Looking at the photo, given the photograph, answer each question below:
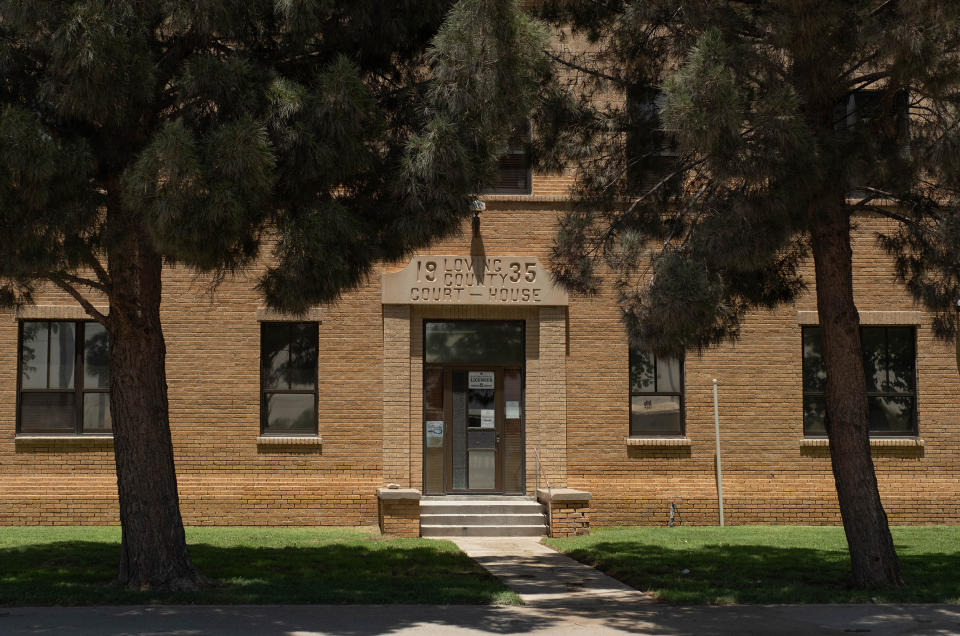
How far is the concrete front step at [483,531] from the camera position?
57.1 ft

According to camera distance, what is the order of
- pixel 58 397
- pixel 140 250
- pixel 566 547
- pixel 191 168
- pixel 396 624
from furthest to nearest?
pixel 58 397
pixel 566 547
pixel 140 250
pixel 396 624
pixel 191 168

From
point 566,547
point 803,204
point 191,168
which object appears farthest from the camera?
point 566,547

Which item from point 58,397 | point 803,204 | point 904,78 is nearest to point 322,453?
point 58,397

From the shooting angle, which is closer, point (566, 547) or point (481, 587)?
point (481, 587)

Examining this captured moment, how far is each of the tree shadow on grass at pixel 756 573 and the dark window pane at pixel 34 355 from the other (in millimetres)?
9226

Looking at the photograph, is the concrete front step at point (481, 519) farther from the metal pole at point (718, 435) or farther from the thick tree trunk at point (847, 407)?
the thick tree trunk at point (847, 407)

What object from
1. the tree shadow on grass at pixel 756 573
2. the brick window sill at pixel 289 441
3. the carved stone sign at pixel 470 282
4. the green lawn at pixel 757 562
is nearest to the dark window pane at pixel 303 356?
the brick window sill at pixel 289 441

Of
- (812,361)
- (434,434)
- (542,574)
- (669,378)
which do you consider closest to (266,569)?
(542,574)

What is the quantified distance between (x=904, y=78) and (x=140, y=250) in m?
7.40

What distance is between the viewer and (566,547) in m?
16.0

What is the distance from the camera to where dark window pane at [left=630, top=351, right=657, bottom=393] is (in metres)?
18.9

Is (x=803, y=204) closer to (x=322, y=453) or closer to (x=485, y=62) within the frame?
(x=485, y=62)

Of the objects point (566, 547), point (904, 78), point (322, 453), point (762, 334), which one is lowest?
point (566, 547)

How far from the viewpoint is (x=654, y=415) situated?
18.9 metres
